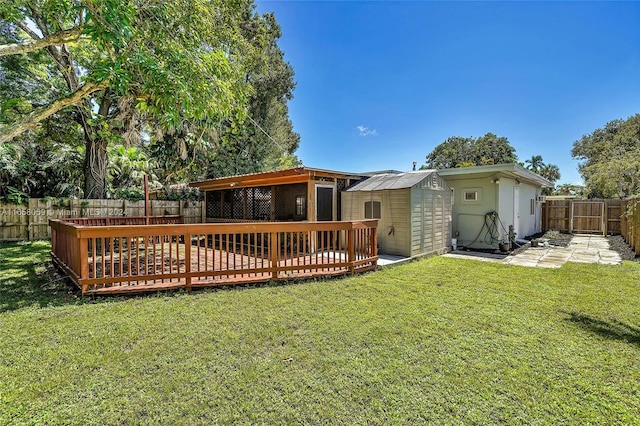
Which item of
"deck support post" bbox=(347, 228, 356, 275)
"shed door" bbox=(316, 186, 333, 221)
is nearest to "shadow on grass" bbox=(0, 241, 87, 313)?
"deck support post" bbox=(347, 228, 356, 275)

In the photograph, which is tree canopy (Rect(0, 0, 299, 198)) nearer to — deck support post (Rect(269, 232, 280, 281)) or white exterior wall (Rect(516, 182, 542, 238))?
deck support post (Rect(269, 232, 280, 281))

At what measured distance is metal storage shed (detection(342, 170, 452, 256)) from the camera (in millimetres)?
A: 7098

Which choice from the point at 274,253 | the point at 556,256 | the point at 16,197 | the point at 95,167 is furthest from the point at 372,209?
the point at 16,197

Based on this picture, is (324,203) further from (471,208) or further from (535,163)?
(535,163)

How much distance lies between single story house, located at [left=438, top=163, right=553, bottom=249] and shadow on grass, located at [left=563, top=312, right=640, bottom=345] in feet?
18.5

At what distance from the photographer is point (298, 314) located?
3605mm

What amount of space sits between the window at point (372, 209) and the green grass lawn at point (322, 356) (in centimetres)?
339

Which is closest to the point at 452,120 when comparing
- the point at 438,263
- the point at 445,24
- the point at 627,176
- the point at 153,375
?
the point at 627,176

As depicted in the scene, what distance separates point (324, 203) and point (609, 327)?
20.1 feet

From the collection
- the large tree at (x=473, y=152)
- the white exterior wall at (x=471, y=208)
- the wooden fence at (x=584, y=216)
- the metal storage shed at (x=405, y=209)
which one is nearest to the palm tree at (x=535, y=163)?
the large tree at (x=473, y=152)

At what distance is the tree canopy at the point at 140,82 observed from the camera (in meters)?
4.80

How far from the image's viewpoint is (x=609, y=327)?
3.26m

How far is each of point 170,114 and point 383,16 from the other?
27.2 feet

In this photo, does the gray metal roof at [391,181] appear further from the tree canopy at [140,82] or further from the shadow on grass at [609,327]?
the shadow on grass at [609,327]
